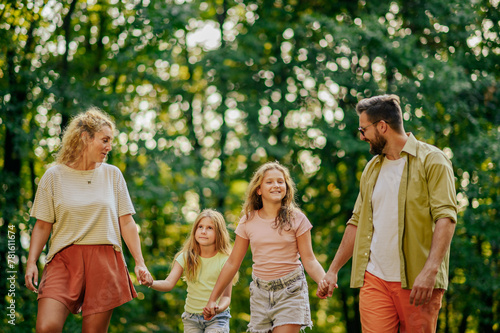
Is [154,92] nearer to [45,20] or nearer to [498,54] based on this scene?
[45,20]

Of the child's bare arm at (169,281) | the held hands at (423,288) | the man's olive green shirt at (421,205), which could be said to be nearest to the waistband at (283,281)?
the child's bare arm at (169,281)

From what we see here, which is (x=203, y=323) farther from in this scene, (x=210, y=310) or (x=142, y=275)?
(x=142, y=275)

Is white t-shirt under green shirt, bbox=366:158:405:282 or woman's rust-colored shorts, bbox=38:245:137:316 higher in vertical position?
white t-shirt under green shirt, bbox=366:158:405:282

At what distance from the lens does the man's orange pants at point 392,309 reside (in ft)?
11.2

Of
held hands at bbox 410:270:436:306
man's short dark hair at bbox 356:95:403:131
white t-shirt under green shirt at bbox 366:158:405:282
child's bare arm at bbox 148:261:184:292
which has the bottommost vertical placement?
child's bare arm at bbox 148:261:184:292

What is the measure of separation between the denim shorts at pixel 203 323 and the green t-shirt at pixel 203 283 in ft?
0.17

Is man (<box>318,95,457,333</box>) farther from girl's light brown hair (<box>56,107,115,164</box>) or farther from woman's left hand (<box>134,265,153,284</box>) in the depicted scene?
girl's light brown hair (<box>56,107,115,164</box>)

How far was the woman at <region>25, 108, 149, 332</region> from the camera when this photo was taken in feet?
12.8

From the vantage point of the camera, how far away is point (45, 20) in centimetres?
1049

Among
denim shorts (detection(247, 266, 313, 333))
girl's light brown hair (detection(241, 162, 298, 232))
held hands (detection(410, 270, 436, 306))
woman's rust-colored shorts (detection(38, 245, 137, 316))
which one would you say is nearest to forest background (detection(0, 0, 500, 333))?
woman's rust-colored shorts (detection(38, 245, 137, 316))

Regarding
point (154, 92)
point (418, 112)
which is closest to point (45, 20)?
point (154, 92)

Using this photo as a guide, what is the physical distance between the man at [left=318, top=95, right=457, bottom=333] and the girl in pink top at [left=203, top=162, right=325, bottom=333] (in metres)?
0.37

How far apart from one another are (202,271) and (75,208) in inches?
51.2

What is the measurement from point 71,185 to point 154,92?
31.1 feet
